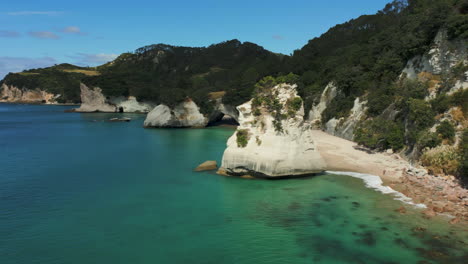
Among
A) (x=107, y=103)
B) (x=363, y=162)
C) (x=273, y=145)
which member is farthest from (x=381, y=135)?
(x=107, y=103)

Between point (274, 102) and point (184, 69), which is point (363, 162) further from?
point (184, 69)

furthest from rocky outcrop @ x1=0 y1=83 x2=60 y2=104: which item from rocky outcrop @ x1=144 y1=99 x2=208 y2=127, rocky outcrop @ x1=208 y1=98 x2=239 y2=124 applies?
rocky outcrop @ x1=208 y1=98 x2=239 y2=124

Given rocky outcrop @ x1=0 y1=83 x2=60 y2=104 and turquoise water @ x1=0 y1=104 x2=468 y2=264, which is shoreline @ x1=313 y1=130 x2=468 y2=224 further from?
rocky outcrop @ x1=0 y1=83 x2=60 y2=104

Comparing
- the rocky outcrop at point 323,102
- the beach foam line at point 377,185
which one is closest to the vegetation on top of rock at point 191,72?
the rocky outcrop at point 323,102

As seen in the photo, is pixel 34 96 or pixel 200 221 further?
pixel 34 96

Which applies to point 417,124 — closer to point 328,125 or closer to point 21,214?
point 328,125

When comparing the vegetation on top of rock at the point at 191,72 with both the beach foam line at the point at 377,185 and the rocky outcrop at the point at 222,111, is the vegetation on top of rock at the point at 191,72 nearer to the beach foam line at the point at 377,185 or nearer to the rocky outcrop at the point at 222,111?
the rocky outcrop at the point at 222,111
